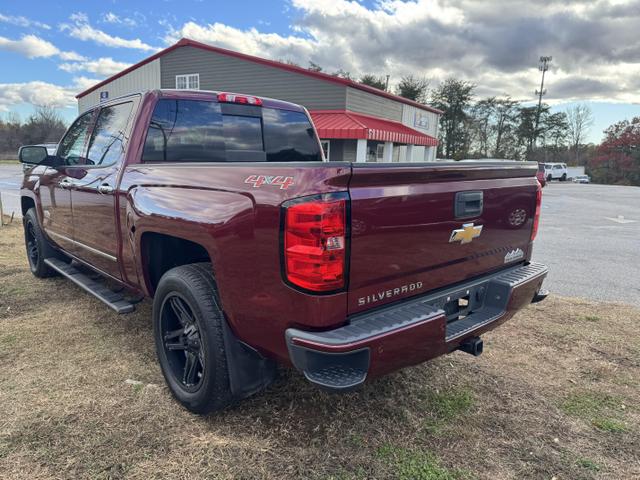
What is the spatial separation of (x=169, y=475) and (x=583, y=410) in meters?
2.54

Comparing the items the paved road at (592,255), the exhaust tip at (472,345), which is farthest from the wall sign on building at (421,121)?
the exhaust tip at (472,345)

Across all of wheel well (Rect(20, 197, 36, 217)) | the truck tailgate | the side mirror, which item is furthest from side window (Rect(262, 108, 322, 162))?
wheel well (Rect(20, 197, 36, 217))

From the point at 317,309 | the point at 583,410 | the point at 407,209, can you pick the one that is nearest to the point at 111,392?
the point at 317,309

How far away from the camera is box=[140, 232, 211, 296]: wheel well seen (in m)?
3.10

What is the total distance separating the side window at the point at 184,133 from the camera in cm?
→ 335

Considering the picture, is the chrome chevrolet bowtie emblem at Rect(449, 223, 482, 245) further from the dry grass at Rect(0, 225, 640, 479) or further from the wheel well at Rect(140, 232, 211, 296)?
the wheel well at Rect(140, 232, 211, 296)

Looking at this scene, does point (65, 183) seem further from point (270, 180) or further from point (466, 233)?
point (466, 233)

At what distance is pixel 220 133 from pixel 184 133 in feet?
0.97

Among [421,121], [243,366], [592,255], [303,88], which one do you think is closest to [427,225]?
[243,366]

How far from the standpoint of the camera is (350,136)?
1800cm

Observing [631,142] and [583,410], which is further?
[631,142]

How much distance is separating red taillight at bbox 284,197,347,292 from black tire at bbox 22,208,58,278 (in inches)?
170

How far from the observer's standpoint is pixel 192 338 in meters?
2.79

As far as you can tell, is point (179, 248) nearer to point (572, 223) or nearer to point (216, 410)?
point (216, 410)
